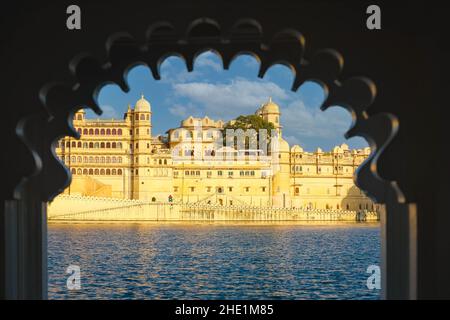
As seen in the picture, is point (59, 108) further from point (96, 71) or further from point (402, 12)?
point (402, 12)

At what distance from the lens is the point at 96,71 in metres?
3.33

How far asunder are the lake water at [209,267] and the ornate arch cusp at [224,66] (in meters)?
7.15

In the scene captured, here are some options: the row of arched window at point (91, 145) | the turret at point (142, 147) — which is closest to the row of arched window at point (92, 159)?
the row of arched window at point (91, 145)

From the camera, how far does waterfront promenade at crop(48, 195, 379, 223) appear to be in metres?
43.2

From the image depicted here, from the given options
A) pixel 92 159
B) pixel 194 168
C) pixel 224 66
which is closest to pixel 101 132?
pixel 92 159

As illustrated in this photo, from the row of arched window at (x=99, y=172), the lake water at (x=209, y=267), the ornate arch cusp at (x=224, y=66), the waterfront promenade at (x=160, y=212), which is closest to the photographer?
the ornate arch cusp at (x=224, y=66)

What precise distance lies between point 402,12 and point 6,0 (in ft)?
5.49

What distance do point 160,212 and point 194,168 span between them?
5.18 metres

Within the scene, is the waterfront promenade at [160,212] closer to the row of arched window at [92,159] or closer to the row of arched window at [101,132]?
the row of arched window at [92,159]

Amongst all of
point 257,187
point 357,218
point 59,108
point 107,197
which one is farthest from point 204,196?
point 59,108

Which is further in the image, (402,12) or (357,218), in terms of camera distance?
(357,218)

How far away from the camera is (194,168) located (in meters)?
49.1

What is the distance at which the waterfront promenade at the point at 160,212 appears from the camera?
43156mm

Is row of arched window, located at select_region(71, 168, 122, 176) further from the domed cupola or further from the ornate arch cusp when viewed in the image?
the ornate arch cusp
